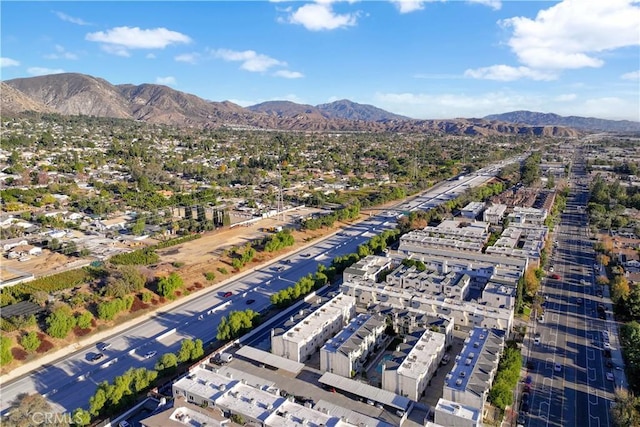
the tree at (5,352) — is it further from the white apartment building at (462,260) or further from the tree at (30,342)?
the white apartment building at (462,260)

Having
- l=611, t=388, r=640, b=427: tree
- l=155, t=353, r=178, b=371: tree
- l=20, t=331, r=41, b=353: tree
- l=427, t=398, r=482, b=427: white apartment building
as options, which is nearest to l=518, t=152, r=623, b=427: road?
l=611, t=388, r=640, b=427: tree

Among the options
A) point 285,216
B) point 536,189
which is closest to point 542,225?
point 536,189

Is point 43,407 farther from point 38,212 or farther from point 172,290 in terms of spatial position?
point 38,212

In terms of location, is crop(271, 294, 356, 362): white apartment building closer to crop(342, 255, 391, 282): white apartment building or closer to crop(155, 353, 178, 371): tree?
crop(342, 255, 391, 282): white apartment building

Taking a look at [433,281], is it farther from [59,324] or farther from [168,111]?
[168,111]

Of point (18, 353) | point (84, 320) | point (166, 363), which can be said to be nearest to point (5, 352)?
point (18, 353)
